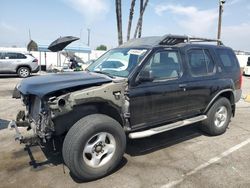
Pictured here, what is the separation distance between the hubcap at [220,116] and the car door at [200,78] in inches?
21.4

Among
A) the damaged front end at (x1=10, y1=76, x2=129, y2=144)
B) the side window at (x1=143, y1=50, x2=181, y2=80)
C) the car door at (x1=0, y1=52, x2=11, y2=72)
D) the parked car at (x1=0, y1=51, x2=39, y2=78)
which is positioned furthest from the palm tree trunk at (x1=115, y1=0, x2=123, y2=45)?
the damaged front end at (x1=10, y1=76, x2=129, y2=144)

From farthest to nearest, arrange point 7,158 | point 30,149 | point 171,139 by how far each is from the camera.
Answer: point 171,139 → point 30,149 → point 7,158

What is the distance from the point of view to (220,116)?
19.0 feet

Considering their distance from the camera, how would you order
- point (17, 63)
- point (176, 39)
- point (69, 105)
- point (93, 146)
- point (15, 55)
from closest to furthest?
point (69, 105) → point (93, 146) → point (176, 39) → point (17, 63) → point (15, 55)

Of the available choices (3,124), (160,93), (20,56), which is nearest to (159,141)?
(160,93)

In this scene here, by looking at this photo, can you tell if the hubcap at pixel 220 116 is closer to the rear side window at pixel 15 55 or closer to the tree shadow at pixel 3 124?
the tree shadow at pixel 3 124

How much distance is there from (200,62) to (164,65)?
1.05 metres

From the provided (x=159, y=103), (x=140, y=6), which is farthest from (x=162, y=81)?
(x=140, y=6)

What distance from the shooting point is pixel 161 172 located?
396 cm

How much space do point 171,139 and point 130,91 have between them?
1.93 metres

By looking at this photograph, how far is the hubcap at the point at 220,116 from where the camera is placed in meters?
5.68

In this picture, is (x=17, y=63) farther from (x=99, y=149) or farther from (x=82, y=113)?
(x=99, y=149)

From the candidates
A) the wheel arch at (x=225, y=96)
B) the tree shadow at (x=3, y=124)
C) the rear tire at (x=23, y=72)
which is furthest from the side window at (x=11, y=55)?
the wheel arch at (x=225, y=96)

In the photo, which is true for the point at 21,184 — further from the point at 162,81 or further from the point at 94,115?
the point at 162,81
